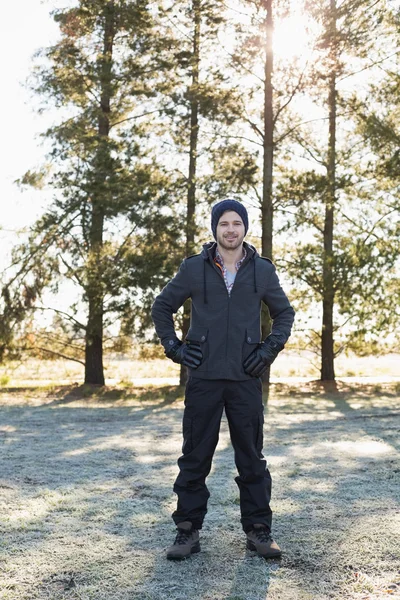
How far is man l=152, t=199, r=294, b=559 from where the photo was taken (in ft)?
12.8

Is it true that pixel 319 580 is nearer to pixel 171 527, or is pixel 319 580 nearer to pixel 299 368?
pixel 171 527

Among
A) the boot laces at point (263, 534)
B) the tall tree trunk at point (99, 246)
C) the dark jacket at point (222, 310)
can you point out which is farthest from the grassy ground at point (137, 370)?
the boot laces at point (263, 534)

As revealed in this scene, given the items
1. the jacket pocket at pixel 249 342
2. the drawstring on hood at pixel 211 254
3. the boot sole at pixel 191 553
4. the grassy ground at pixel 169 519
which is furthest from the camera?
the drawstring on hood at pixel 211 254

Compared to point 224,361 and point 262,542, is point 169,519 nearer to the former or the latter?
point 262,542

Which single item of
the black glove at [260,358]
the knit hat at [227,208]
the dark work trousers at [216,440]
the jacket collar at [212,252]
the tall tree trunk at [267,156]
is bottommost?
the dark work trousers at [216,440]

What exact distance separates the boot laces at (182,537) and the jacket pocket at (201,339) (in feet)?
3.13

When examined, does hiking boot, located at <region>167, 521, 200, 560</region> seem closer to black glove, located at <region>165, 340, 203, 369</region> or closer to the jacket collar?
black glove, located at <region>165, 340, 203, 369</region>

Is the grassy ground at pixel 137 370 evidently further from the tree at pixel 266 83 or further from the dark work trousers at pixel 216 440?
the dark work trousers at pixel 216 440

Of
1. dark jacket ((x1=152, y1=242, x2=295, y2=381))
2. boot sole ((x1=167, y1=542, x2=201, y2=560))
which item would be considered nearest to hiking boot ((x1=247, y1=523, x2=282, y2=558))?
boot sole ((x1=167, y1=542, x2=201, y2=560))

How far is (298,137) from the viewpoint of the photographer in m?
17.6

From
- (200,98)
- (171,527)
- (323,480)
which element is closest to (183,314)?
(200,98)

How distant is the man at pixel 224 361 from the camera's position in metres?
3.89

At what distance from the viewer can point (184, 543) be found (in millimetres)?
3873

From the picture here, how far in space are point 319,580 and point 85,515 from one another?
6.03 ft
